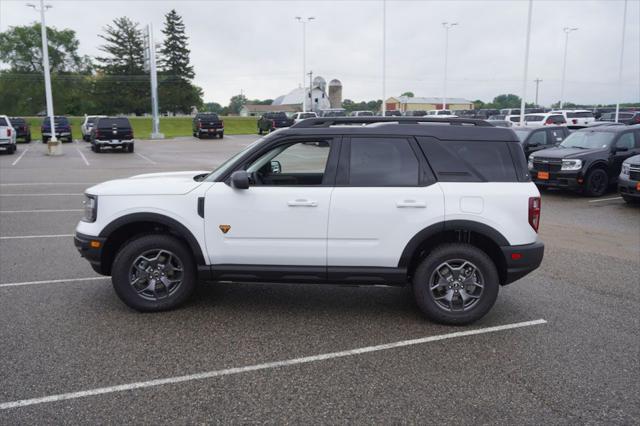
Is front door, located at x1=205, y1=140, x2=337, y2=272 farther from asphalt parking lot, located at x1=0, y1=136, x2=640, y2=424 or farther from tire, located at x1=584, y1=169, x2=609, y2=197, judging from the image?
tire, located at x1=584, y1=169, x2=609, y2=197

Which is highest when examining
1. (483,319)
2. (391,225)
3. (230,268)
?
(391,225)

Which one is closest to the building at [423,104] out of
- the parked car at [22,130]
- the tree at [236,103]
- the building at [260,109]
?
the building at [260,109]

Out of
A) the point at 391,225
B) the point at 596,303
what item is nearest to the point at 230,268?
the point at 391,225

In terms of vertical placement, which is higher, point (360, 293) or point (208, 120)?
point (208, 120)

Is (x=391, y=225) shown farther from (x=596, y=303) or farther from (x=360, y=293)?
(x=596, y=303)

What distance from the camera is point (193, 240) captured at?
16.6ft

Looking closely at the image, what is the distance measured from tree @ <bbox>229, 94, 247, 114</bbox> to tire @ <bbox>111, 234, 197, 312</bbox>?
16159 centimetres

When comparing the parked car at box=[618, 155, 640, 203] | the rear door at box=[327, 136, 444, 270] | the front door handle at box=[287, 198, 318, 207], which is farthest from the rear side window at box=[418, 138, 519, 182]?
the parked car at box=[618, 155, 640, 203]

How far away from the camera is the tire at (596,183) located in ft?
44.2

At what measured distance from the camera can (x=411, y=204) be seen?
4.91 m

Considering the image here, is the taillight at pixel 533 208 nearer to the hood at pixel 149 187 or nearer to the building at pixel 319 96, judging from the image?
the hood at pixel 149 187

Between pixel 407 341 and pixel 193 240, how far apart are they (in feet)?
7.30

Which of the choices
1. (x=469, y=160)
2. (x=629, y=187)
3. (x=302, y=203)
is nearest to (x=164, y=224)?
(x=302, y=203)

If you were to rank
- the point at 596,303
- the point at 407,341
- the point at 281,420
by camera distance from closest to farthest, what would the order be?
the point at 281,420
the point at 407,341
the point at 596,303
